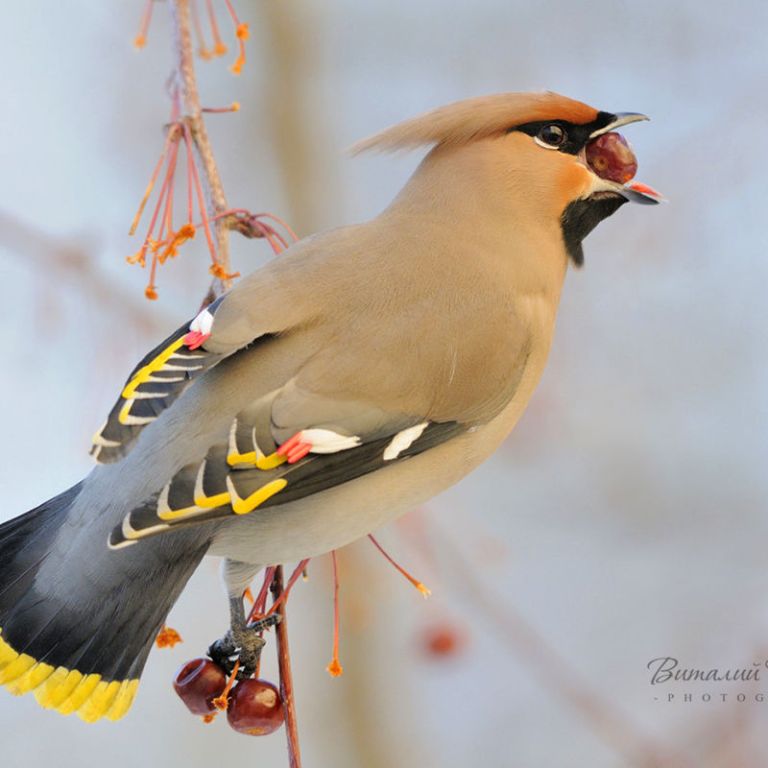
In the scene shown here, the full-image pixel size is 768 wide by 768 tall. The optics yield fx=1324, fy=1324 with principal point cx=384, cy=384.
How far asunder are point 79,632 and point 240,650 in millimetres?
322

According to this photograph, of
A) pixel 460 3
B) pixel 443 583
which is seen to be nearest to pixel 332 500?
pixel 443 583

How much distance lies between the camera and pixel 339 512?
2.27 meters

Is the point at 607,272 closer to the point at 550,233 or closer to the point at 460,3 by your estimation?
the point at 460,3

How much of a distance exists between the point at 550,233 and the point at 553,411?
1573 mm

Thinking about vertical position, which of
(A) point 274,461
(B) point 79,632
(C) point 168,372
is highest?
(C) point 168,372

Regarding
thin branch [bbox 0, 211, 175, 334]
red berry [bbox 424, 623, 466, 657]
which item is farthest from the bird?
thin branch [bbox 0, 211, 175, 334]

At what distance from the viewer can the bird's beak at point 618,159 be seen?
8.52 ft

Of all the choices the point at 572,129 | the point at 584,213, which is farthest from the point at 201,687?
the point at 572,129

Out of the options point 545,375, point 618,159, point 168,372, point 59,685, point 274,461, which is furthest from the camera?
point 545,375

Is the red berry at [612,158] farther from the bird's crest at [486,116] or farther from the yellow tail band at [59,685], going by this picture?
the yellow tail band at [59,685]

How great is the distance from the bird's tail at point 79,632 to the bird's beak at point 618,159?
113 cm

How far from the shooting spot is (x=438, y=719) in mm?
4934

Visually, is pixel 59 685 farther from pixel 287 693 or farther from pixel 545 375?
pixel 545 375

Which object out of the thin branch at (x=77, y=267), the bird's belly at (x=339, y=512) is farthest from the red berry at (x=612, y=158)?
the thin branch at (x=77, y=267)
